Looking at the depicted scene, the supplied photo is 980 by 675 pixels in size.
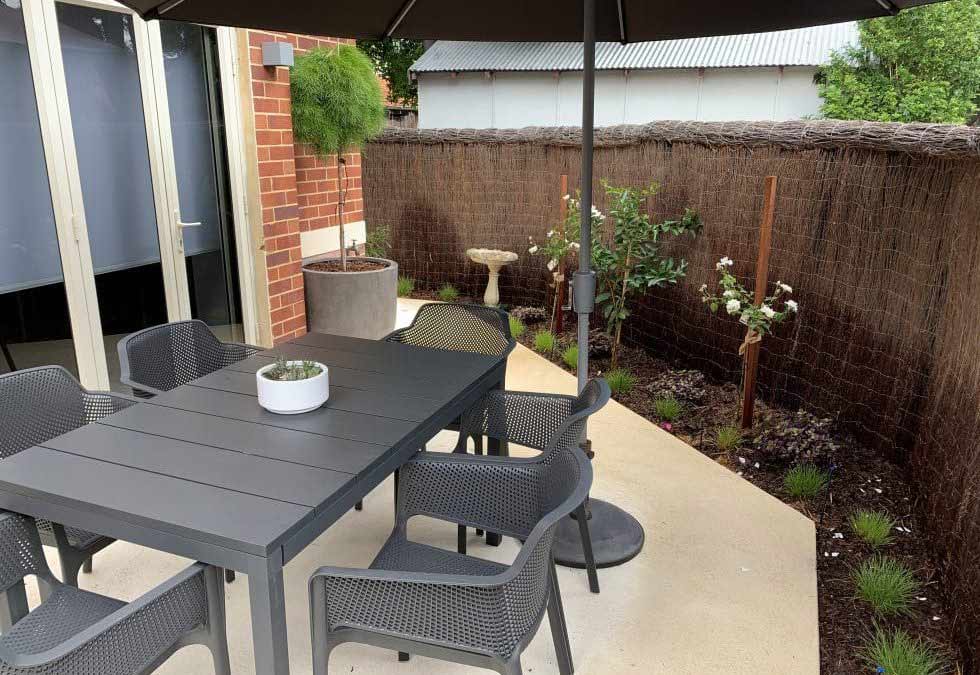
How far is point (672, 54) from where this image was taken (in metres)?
25.3

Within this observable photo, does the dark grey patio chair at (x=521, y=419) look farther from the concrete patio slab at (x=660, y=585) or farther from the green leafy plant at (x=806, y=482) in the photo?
the green leafy plant at (x=806, y=482)

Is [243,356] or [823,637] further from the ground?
[243,356]

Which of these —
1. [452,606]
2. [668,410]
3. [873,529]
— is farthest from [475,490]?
[668,410]

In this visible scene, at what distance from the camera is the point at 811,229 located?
4.16m

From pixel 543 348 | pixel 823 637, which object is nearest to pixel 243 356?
pixel 823 637

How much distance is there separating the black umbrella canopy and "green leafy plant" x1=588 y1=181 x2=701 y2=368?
1.89 metres

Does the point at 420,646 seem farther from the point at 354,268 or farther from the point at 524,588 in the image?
the point at 354,268

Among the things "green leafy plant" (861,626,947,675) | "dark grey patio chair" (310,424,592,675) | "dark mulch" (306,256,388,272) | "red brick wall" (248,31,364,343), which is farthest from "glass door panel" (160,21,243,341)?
"green leafy plant" (861,626,947,675)

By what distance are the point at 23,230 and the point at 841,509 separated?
4178mm

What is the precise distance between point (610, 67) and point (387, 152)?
66.6ft

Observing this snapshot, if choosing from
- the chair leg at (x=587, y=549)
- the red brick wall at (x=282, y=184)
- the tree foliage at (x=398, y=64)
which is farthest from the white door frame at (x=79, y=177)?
the tree foliage at (x=398, y=64)

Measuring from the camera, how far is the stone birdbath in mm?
6965

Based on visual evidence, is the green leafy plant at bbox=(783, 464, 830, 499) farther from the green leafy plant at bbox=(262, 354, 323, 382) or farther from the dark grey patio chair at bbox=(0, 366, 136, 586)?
the dark grey patio chair at bbox=(0, 366, 136, 586)

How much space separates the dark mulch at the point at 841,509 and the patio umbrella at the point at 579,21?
796 mm
